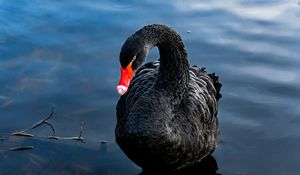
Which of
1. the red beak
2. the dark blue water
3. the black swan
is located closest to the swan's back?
the black swan

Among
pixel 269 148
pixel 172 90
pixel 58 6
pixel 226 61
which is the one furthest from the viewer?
pixel 58 6

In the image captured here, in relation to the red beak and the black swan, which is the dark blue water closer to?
the black swan

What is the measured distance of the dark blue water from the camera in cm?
404

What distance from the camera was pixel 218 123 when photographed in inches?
170

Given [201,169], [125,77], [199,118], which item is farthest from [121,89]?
[201,169]

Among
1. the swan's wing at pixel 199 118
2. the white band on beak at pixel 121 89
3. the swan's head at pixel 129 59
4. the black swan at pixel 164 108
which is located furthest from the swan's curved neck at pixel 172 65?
the white band on beak at pixel 121 89

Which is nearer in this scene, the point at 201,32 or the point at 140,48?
the point at 140,48

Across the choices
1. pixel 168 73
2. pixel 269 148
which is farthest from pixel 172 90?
pixel 269 148

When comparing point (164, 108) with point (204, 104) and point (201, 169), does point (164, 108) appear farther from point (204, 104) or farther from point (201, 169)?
point (201, 169)

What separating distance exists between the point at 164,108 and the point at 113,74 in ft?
4.47

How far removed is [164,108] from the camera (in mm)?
3676

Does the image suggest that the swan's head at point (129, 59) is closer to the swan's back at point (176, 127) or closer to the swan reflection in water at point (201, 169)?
the swan's back at point (176, 127)

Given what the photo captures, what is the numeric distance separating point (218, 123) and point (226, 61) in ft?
3.57

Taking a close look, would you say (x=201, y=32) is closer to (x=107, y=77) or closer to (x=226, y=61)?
(x=226, y=61)
